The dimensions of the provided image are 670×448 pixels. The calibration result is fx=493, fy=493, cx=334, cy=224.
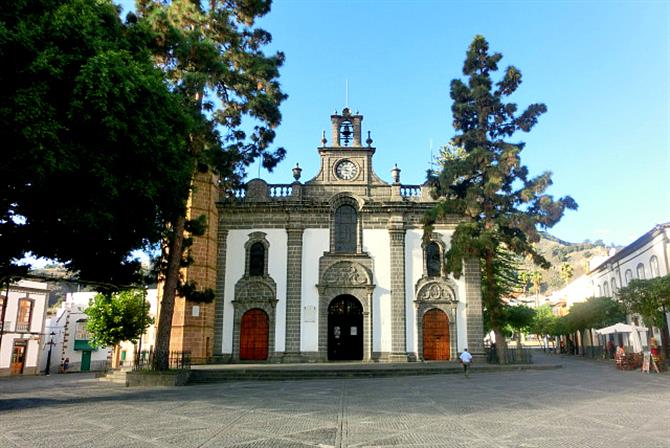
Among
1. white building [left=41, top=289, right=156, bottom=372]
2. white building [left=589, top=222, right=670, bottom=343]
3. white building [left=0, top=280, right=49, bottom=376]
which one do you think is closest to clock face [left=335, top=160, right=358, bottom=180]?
white building [left=589, top=222, right=670, bottom=343]

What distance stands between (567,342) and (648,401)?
42.1m

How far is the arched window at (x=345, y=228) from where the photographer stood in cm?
2614

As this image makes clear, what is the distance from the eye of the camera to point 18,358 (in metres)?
33.2

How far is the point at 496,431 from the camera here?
26.3ft

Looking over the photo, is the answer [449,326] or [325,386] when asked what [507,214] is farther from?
[325,386]

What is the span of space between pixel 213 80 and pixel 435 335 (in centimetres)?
1613

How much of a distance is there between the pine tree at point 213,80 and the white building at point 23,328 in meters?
20.1

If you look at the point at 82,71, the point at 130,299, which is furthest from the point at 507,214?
the point at 130,299

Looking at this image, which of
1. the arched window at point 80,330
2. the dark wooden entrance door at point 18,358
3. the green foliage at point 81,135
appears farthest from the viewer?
the arched window at point 80,330

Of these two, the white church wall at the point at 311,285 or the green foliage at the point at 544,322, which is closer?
the white church wall at the point at 311,285

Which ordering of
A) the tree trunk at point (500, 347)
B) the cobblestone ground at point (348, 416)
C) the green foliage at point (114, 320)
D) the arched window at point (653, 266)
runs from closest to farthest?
the cobblestone ground at point (348, 416) → the tree trunk at point (500, 347) → the green foliage at point (114, 320) → the arched window at point (653, 266)

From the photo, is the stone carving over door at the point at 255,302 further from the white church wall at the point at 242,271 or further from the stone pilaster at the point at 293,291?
the stone pilaster at the point at 293,291

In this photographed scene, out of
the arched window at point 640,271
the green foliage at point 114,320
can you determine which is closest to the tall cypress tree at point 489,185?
the arched window at point 640,271

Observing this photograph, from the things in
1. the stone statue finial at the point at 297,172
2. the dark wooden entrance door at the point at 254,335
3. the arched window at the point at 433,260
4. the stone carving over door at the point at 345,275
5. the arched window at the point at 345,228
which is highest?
the stone statue finial at the point at 297,172
